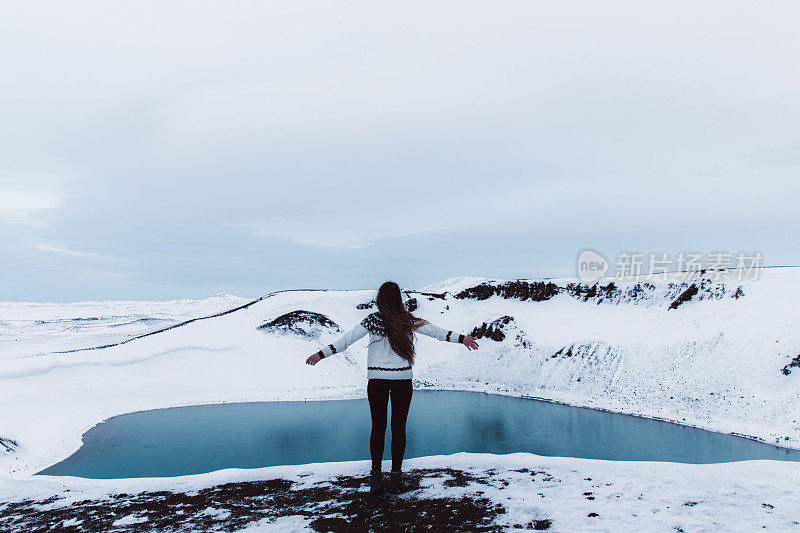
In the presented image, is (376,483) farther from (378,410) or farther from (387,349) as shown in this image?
(387,349)

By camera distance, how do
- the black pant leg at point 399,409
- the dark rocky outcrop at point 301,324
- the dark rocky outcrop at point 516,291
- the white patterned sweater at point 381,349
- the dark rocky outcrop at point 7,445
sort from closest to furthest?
the white patterned sweater at point 381,349 < the black pant leg at point 399,409 < the dark rocky outcrop at point 7,445 < the dark rocky outcrop at point 301,324 < the dark rocky outcrop at point 516,291

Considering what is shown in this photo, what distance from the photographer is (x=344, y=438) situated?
2089 cm

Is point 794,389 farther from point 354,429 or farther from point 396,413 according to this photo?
point 396,413

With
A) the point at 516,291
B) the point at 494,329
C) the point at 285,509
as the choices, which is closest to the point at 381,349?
the point at 285,509

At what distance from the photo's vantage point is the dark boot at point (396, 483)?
24.4 ft

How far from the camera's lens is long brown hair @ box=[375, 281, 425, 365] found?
7.04 metres

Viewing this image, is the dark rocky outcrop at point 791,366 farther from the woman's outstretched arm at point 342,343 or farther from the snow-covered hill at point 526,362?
the woman's outstretched arm at point 342,343

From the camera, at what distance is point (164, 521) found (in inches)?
275

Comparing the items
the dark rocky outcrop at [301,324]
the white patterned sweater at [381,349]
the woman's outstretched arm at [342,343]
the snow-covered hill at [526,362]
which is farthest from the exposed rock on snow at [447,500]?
the dark rocky outcrop at [301,324]

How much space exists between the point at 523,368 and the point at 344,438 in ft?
69.6

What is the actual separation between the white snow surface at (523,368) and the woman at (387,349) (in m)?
2.92

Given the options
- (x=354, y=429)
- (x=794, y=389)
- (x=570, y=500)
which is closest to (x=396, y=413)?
(x=570, y=500)

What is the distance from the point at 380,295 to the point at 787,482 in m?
7.08

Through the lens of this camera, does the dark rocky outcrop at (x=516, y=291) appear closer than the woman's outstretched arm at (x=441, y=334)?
No
